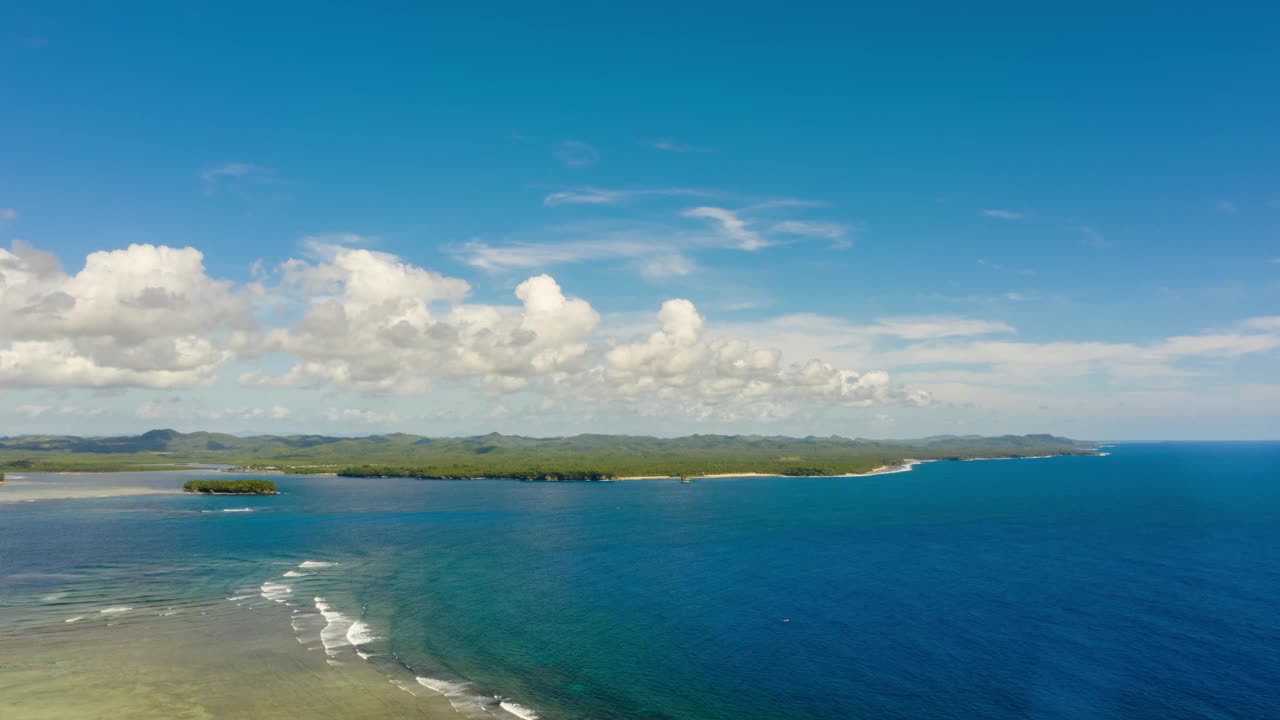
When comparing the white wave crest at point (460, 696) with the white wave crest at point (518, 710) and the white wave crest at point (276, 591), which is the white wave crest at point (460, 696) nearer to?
the white wave crest at point (518, 710)

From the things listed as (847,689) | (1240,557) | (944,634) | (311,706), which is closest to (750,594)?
(944,634)

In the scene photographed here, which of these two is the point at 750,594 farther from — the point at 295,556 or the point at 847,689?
the point at 295,556

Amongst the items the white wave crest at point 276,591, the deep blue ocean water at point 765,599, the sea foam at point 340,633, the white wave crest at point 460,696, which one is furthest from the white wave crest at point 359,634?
the white wave crest at point 276,591

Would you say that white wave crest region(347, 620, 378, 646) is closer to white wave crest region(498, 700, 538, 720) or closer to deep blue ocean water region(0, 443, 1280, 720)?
deep blue ocean water region(0, 443, 1280, 720)

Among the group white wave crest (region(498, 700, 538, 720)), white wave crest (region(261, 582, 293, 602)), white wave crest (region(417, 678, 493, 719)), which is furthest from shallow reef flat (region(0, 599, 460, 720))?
white wave crest (region(261, 582, 293, 602))

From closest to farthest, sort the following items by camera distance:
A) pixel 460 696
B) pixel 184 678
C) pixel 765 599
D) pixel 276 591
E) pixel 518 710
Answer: pixel 518 710 → pixel 460 696 → pixel 184 678 → pixel 765 599 → pixel 276 591

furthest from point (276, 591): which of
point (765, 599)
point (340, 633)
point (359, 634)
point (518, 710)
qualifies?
point (765, 599)

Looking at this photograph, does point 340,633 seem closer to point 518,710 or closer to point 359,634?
point 359,634

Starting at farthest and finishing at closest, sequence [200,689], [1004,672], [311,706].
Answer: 1. [1004,672]
2. [200,689]
3. [311,706]
